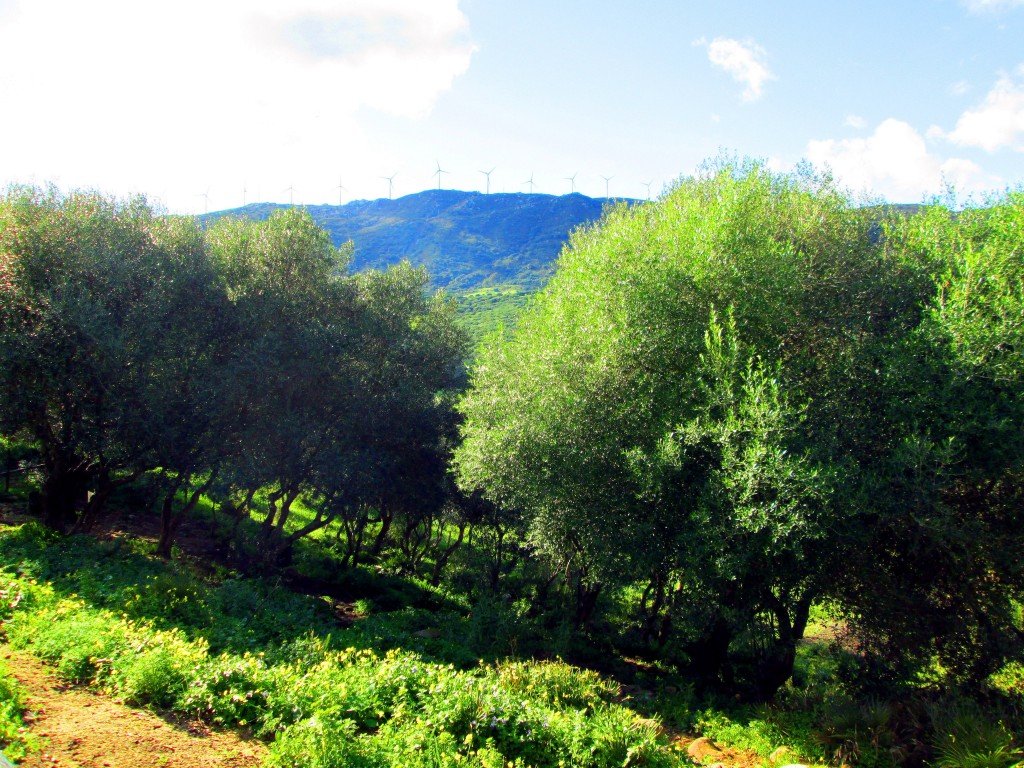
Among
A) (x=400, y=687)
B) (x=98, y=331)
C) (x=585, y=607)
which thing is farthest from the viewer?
(x=585, y=607)

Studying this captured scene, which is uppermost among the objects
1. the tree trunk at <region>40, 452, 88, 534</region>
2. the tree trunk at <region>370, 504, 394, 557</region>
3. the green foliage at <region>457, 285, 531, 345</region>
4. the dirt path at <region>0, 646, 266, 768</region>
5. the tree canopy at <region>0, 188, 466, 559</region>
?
the green foliage at <region>457, 285, 531, 345</region>

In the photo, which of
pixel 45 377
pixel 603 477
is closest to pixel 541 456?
pixel 603 477

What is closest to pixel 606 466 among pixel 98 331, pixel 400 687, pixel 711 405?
pixel 711 405

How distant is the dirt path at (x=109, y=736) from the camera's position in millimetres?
7449

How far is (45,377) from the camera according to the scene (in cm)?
1805

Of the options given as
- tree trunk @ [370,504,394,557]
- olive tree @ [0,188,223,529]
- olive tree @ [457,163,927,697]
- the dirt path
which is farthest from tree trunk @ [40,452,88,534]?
olive tree @ [457,163,927,697]

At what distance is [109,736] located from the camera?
7.98 metres

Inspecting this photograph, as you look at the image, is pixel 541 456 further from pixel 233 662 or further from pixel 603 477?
pixel 233 662

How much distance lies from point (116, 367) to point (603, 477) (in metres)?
16.6

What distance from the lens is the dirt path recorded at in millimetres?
7449

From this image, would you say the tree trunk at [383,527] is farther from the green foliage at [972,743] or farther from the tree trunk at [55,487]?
the green foliage at [972,743]

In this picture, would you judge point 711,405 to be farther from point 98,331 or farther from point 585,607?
point 98,331

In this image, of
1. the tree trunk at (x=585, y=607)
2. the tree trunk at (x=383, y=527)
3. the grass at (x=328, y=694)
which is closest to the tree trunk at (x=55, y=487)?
the grass at (x=328, y=694)

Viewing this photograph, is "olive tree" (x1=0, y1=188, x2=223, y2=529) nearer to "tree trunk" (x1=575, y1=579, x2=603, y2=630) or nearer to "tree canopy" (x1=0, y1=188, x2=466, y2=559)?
"tree canopy" (x1=0, y1=188, x2=466, y2=559)
